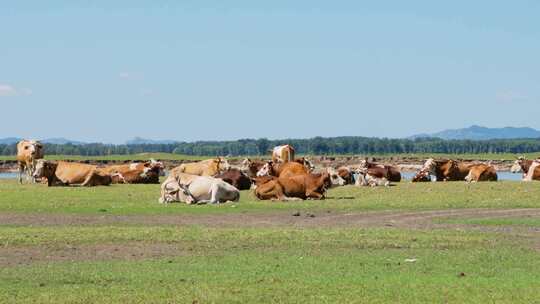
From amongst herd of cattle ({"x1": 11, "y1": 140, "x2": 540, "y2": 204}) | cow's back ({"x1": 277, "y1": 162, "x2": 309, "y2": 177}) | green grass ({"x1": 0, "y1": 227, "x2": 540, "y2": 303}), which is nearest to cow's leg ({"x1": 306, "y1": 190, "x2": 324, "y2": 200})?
herd of cattle ({"x1": 11, "y1": 140, "x2": 540, "y2": 204})

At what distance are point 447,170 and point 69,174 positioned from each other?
1612 cm

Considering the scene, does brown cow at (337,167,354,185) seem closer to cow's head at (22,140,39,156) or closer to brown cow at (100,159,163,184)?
brown cow at (100,159,163,184)

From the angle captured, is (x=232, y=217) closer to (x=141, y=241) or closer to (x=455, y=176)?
(x=141, y=241)

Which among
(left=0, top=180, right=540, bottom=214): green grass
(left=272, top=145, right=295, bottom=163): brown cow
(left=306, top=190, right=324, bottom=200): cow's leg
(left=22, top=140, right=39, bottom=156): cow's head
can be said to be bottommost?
(left=0, top=180, right=540, bottom=214): green grass

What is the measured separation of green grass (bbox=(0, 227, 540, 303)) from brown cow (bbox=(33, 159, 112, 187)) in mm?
19950

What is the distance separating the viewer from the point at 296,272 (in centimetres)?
1457

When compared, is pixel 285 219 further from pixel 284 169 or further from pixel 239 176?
pixel 239 176

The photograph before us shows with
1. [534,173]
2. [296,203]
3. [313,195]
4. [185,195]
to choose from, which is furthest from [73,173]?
[534,173]

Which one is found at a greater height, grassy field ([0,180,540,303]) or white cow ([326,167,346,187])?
white cow ([326,167,346,187])

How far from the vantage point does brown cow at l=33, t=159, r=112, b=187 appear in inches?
1544

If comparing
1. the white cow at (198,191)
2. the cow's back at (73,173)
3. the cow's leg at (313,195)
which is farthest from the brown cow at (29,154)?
the cow's leg at (313,195)

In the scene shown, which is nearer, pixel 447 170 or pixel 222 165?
pixel 222 165

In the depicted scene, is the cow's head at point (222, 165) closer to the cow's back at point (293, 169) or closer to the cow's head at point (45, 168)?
the cow's back at point (293, 169)

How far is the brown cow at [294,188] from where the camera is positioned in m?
30.4
